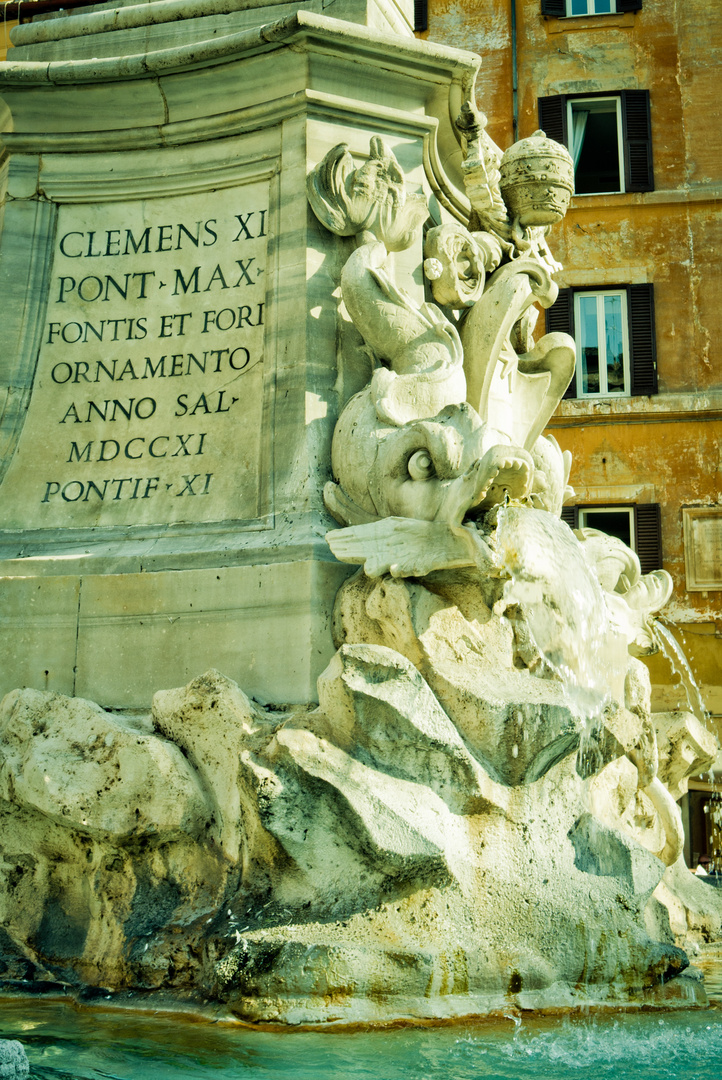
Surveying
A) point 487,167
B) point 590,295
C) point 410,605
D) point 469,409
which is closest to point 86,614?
point 410,605

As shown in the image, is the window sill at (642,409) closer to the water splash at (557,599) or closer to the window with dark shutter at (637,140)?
the window with dark shutter at (637,140)

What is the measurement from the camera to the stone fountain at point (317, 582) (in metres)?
4.10

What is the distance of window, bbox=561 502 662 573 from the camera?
60.0 ft

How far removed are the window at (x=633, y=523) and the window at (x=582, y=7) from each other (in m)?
7.70

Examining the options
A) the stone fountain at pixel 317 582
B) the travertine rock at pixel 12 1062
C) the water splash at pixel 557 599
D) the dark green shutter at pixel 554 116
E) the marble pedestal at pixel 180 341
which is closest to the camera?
the travertine rock at pixel 12 1062

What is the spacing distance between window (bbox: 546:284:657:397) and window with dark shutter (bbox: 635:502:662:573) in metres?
1.78

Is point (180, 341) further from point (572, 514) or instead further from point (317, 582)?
point (572, 514)

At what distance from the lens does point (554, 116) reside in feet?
66.0

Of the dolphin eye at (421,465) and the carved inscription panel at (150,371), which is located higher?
the carved inscription panel at (150,371)

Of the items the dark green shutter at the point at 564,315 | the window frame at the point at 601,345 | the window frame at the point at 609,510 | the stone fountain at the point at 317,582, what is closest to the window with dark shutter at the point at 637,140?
the window frame at the point at 601,345

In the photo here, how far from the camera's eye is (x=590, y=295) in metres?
19.8

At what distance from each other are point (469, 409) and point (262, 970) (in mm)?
2016

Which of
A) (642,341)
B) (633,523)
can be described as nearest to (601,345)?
(642,341)

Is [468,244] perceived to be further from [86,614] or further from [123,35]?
[86,614]
